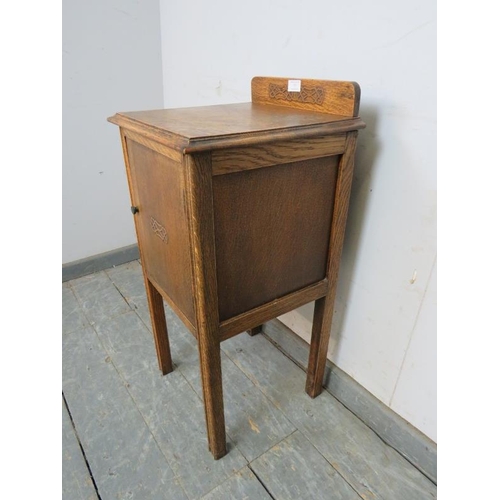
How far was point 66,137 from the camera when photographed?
1.61m

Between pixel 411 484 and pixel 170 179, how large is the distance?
39.3 inches

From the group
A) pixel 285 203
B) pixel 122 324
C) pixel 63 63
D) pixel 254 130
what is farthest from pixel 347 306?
pixel 63 63

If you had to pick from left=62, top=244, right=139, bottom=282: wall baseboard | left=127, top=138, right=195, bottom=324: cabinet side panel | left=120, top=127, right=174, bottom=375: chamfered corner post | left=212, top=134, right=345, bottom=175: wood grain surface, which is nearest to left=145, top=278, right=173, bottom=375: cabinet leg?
left=120, top=127, right=174, bottom=375: chamfered corner post

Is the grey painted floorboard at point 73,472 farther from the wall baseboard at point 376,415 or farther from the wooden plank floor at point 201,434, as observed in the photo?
the wall baseboard at point 376,415

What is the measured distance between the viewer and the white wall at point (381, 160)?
2.54 ft

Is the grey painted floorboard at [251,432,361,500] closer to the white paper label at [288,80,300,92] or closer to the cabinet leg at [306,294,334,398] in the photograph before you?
the cabinet leg at [306,294,334,398]

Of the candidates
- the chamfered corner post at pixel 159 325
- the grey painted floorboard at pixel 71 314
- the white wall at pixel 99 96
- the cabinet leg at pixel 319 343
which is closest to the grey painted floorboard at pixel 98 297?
the grey painted floorboard at pixel 71 314

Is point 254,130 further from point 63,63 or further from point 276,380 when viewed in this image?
point 63,63

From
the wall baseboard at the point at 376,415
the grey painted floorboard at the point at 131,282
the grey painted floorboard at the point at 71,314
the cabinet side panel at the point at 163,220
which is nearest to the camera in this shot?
the cabinet side panel at the point at 163,220

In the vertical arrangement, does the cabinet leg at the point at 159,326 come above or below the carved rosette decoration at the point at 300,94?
below

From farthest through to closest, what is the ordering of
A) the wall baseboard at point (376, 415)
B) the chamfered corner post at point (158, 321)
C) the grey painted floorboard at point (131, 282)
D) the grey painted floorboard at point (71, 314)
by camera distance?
the grey painted floorboard at point (131, 282), the grey painted floorboard at point (71, 314), the chamfered corner post at point (158, 321), the wall baseboard at point (376, 415)

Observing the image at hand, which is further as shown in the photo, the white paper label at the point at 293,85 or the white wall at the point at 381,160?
the white paper label at the point at 293,85

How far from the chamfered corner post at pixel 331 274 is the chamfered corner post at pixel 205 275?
35cm

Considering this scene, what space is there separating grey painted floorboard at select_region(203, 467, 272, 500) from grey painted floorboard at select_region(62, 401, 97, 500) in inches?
12.4
